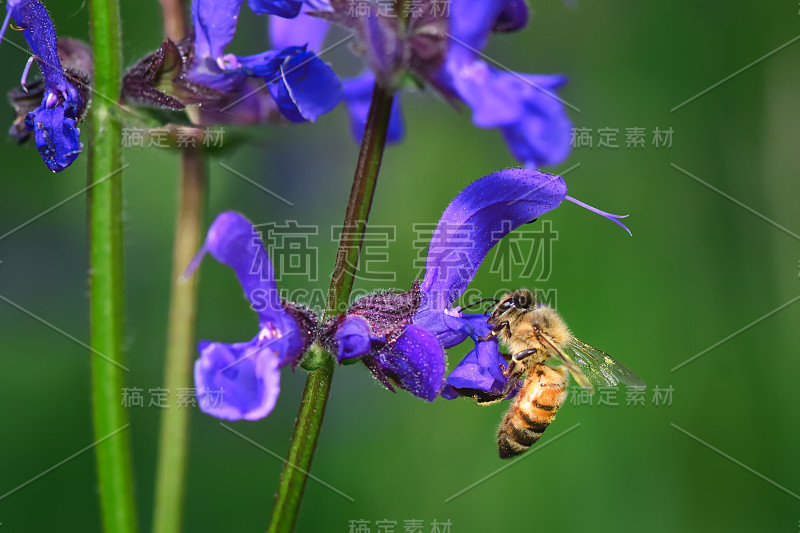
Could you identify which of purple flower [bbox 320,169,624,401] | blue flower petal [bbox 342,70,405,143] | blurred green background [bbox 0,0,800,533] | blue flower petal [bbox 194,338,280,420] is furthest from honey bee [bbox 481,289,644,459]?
blurred green background [bbox 0,0,800,533]

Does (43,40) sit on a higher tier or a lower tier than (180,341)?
higher

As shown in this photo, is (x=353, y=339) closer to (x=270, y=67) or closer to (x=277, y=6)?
(x=270, y=67)

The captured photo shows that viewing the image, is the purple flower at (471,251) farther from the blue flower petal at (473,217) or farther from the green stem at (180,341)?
the green stem at (180,341)

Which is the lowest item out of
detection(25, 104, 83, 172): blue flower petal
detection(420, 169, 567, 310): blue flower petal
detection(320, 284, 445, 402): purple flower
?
detection(320, 284, 445, 402): purple flower

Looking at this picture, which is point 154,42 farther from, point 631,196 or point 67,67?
point 67,67

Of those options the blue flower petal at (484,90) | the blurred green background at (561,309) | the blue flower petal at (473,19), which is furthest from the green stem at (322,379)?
the blurred green background at (561,309)

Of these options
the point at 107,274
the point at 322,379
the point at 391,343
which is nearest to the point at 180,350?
the point at 107,274

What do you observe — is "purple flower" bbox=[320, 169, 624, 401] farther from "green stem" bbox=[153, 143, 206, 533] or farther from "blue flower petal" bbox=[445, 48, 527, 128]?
"green stem" bbox=[153, 143, 206, 533]
